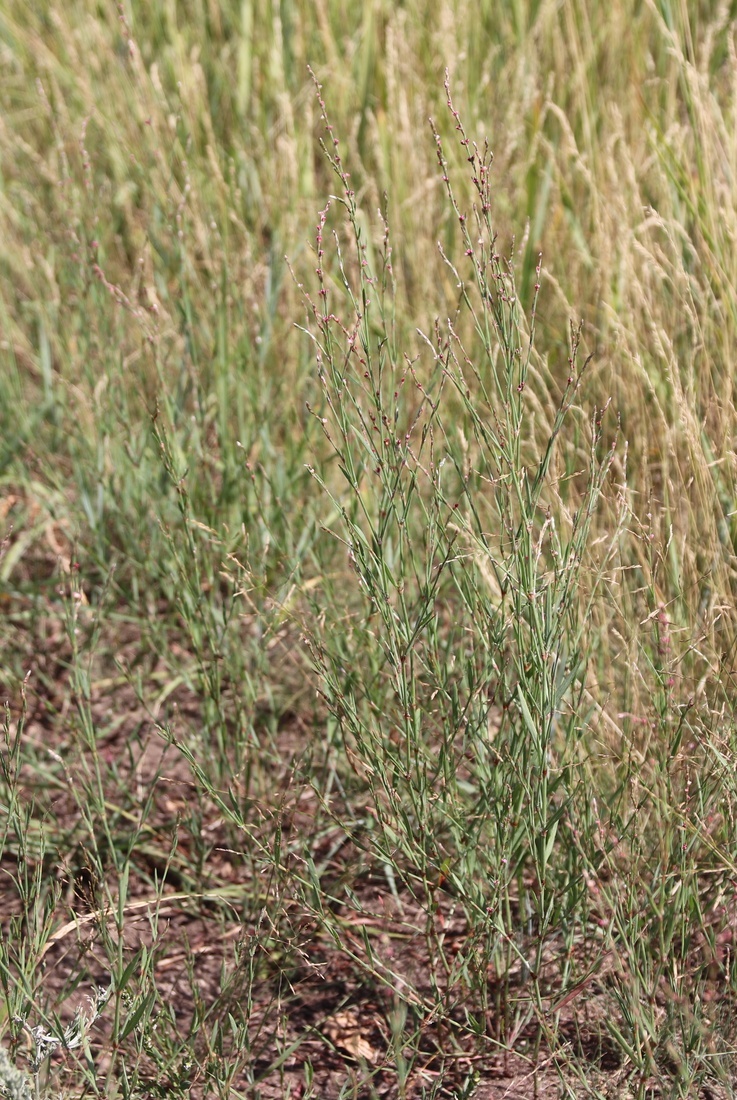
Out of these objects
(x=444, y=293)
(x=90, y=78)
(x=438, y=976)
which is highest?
(x=90, y=78)

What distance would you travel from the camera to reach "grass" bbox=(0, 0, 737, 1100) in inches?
55.8

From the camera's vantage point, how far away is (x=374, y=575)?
1.40 metres

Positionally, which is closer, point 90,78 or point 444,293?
point 444,293

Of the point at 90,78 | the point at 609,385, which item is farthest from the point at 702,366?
the point at 90,78

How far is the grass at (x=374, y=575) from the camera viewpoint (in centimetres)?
142

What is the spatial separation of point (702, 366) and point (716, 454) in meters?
0.27

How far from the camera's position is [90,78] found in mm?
3139

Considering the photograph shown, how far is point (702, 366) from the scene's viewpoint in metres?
2.00

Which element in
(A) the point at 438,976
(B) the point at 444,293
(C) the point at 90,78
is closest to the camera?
(A) the point at 438,976

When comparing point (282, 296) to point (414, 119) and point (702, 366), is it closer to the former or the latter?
point (414, 119)

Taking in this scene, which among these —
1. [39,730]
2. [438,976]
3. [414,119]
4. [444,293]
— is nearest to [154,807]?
[39,730]

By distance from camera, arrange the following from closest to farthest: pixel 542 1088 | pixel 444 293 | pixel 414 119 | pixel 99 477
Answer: pixel 542 1088 < pixel 99 477 < pixel 444 293 < pixel 414 119

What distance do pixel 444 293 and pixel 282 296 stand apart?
0.37m

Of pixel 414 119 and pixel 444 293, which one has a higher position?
pixel 414 119
